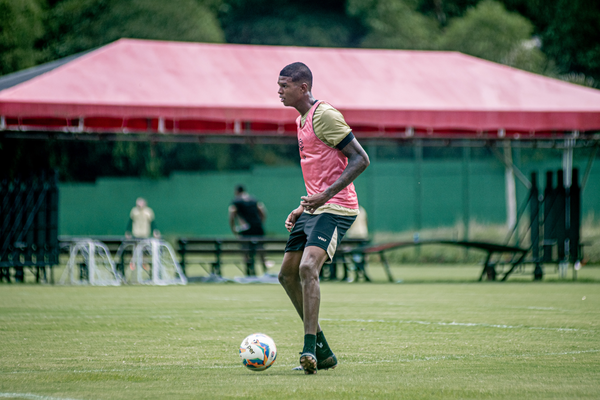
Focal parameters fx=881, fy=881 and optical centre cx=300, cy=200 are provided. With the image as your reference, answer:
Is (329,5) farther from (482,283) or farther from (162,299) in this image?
(162,299)

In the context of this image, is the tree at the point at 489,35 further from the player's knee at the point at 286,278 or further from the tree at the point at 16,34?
the player's knee at the point at 286,278

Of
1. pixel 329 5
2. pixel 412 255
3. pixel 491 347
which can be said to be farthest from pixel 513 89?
pixel 329 5

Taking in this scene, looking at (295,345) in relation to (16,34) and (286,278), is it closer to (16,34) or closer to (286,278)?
(286,278)

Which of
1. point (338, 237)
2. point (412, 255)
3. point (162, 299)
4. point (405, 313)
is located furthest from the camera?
point (412, 255)

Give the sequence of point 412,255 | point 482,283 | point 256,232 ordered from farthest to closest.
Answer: point 412,255 < point 256,232 < point 482,283

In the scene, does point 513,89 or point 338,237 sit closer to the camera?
point 338,237

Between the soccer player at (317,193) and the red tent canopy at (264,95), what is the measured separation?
10.1 m

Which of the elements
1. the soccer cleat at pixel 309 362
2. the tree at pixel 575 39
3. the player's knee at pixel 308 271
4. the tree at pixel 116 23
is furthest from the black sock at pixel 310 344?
the tree at pixel 575 39

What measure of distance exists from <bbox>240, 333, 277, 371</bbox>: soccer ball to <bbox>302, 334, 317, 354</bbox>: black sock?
0.23m

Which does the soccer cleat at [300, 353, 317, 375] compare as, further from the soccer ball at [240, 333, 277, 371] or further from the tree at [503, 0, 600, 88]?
the tree at [503, 0, 600, 88]

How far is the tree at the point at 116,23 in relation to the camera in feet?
107

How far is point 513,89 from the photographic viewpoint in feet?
59.6

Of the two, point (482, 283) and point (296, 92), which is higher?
point (296, 92)

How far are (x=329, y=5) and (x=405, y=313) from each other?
35796 mm
